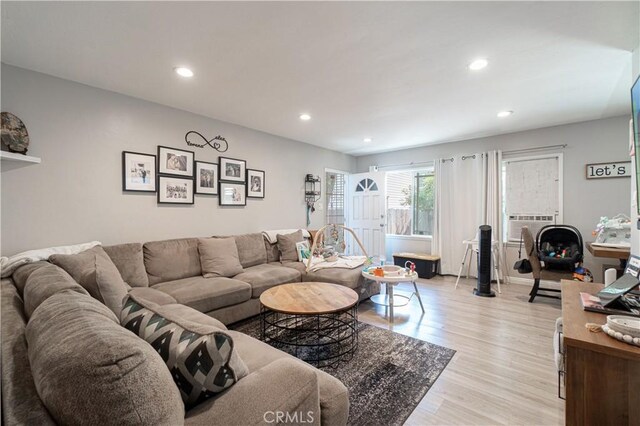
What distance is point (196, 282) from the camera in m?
2.82

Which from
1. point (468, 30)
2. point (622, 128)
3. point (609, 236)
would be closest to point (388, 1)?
point (468, 30)

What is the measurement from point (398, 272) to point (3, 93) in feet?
13.4

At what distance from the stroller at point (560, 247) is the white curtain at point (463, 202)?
71cm

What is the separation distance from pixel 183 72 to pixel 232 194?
1.82m

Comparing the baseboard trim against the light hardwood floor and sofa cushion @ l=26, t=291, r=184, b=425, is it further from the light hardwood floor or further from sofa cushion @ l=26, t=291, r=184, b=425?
sofa cushion @ l=26, t=291, r=184, b=425

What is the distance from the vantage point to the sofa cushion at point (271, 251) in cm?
411

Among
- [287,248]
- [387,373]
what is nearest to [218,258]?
[287,248]

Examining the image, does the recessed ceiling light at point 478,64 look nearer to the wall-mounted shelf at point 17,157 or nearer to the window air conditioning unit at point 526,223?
the window air conditioning unit at point 526,223

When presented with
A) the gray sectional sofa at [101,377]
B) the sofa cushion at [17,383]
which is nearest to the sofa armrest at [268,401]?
the gray sectional sofa at [101,377]

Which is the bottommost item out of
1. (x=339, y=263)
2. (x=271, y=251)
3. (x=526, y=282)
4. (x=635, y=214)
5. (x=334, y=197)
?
(x=526, y=282)

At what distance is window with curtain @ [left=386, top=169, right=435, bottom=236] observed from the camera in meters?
5.56

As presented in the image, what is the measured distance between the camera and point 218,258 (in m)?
3.25

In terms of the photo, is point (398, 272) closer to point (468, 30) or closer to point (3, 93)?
point (468, 30)

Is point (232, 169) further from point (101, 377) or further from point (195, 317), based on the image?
point (101, 377)
